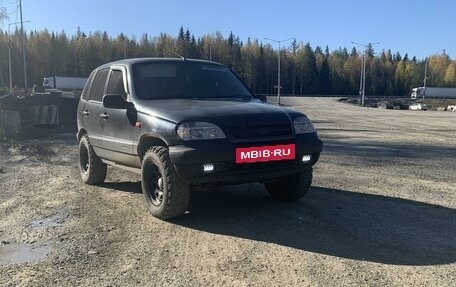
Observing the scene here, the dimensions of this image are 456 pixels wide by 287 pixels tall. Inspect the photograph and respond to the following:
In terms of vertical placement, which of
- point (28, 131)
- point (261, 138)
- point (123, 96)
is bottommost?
point (28, 131)

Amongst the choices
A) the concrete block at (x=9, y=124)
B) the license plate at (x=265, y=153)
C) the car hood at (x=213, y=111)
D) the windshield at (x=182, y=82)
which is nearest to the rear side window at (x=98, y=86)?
the windshield at (x=182, y=82)

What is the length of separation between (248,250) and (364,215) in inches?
72.7

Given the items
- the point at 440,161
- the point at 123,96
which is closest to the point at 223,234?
the point at 123,96

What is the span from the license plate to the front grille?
120 mm

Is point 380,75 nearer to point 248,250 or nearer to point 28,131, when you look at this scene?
point 28,131

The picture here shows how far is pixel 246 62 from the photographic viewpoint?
135m

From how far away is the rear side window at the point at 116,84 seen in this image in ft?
21.2

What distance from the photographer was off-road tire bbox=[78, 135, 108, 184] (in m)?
7.44

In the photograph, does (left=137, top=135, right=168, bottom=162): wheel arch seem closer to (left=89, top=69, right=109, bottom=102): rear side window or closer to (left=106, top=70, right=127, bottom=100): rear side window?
(left=106, top=70, right=127, bottom=100): rear side window

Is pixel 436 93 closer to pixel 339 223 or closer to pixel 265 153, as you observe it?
pixel 339 223

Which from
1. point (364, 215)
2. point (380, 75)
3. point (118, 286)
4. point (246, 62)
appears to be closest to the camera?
point (118, 286)

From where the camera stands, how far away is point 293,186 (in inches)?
240

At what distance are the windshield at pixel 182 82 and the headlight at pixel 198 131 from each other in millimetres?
1122

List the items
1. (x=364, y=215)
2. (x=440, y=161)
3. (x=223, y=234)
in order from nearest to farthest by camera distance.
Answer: (x=223, y=234)
(x=364, y=215)
(x=440, y=161)
